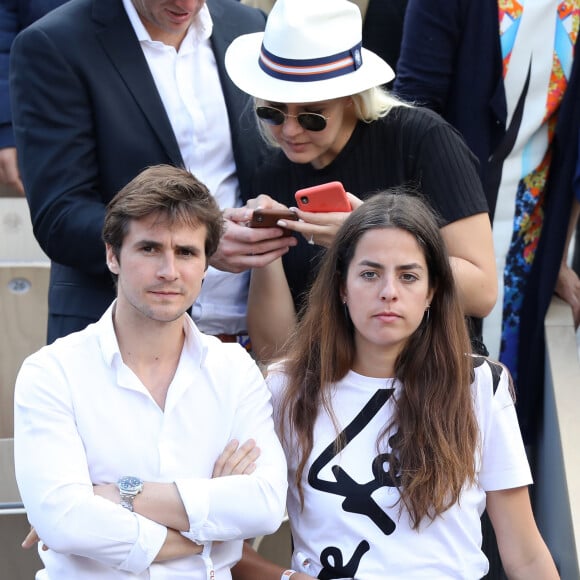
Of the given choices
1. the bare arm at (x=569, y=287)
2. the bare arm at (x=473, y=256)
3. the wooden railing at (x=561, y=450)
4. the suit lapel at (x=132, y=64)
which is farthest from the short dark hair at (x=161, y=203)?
the bare arm at (x=569, y=287)

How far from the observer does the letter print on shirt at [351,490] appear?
2.38 m

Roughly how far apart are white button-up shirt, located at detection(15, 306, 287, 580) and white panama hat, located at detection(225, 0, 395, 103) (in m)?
0.70

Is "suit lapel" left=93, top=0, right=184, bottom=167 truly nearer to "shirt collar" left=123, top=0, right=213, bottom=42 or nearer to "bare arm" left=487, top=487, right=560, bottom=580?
"shirt collar" left=123, top=0, right=213, bottom=42

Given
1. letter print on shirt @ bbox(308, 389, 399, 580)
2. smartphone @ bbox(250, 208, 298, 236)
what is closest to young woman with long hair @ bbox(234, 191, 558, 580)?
letter print on shirt @ bbox(308, 389, 399, 580)

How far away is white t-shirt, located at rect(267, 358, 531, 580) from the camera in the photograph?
2.37 m

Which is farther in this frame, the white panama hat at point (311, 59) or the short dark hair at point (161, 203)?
the white panama hat at point (311, 59)

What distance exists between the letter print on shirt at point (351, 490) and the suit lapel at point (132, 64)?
2.98ft

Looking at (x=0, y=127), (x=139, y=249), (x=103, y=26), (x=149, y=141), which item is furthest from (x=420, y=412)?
(x=0, y=127)

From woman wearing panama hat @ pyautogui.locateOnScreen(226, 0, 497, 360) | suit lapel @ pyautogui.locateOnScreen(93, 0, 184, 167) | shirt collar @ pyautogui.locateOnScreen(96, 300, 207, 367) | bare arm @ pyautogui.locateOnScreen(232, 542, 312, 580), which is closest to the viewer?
shirt collar @ pyautogui.locateOnScreen(96, 300, 207, 367)

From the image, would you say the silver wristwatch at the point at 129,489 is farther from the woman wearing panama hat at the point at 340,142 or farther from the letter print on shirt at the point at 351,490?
the woman wearing panama hat at the point at 340,142

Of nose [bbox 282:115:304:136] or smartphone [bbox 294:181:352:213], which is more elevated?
nose [bbox 282:115:304:136]

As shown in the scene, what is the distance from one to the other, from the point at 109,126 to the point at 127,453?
97cm

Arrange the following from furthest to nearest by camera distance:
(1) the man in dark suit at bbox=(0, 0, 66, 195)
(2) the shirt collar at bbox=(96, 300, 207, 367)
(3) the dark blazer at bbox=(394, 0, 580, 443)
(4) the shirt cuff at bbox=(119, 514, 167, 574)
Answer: (1) the man in dark suit at bbox=(0, 0, 66, 195) < (3) the dark blazer at bbox=(394, 0, 580, 443) < (2) the shirt collar at bbox=(96, 300, 207, 367) < (4) the shirt cuff at bbox=(119, 514, 167, 574)

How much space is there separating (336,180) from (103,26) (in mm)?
707
